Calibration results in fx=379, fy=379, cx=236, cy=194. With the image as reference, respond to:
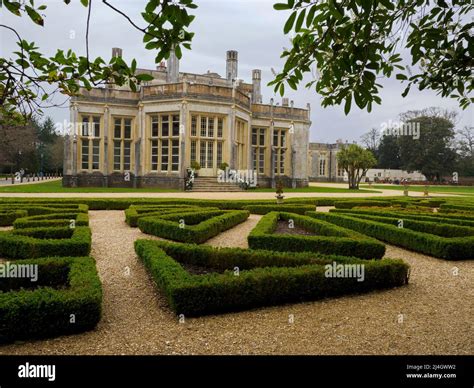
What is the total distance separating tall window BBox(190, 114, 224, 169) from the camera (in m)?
27.2

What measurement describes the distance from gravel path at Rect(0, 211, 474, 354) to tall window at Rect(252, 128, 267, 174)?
1094 inches

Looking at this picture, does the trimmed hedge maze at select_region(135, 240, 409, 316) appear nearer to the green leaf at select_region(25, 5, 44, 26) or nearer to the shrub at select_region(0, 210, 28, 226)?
the green leaf at select_region(25, 5, 44, 26)

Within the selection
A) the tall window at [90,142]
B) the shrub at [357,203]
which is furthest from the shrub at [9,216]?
the tall window at [90,142]

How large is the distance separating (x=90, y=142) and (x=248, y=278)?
27411mm

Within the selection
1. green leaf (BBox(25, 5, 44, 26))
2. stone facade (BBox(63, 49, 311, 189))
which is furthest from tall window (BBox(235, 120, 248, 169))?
green leaf (BBox(25, 5, 44, 26))

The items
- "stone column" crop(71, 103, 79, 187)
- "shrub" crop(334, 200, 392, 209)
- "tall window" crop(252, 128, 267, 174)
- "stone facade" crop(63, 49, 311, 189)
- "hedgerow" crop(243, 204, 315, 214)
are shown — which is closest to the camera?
"hedgerow" crop(243, 204, 315, 214)

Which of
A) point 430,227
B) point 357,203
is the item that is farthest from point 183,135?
point 430,227

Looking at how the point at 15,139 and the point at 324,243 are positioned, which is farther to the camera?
the point at 324,243

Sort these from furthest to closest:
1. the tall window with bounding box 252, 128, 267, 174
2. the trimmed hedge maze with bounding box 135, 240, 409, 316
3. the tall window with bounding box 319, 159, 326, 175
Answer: the tall window with bounding box 319, 159, 326, 175, the tall window with bounding box 252, 128, 267, 174, the trimmed hedge maze with bounding box 135, 240, 409, 316

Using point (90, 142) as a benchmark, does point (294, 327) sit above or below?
below

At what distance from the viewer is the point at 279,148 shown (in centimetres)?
3450

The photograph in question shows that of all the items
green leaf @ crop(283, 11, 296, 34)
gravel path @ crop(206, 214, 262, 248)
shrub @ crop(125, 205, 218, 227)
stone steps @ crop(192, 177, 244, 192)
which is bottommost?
gravel path @ crop(206, 214, 262, 248)

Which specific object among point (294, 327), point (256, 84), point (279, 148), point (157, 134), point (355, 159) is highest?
point (256, 84)

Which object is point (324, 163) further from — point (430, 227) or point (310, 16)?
point (310, 16)
